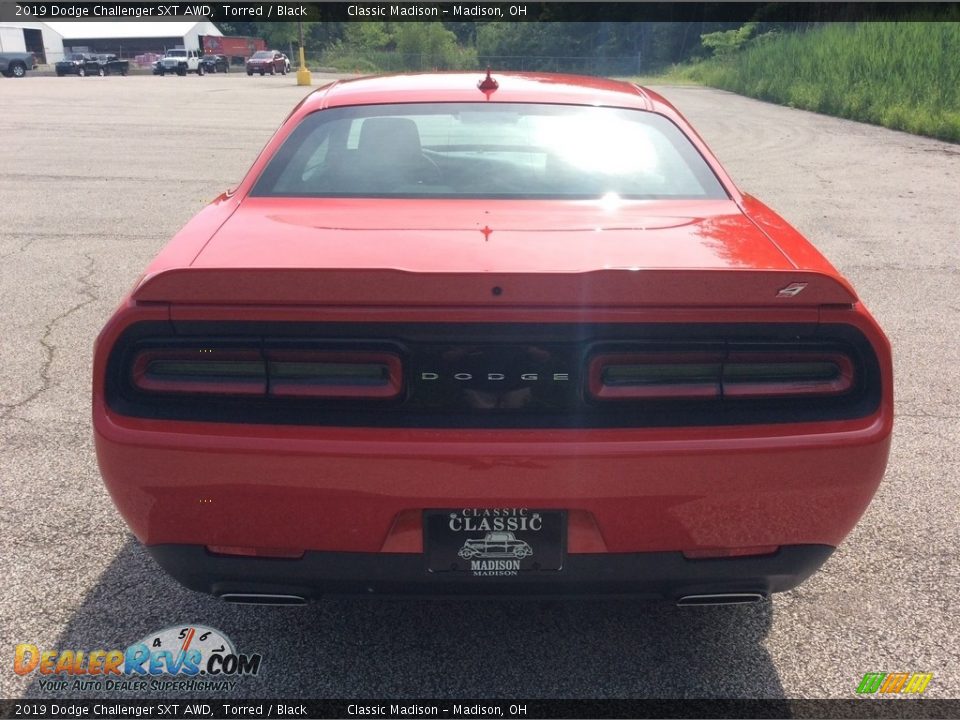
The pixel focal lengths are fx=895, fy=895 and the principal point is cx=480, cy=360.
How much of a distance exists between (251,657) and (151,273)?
114 cm

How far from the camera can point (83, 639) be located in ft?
8.51

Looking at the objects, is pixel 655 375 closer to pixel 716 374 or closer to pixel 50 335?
pixel 716 374

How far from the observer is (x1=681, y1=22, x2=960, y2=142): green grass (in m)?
19.1

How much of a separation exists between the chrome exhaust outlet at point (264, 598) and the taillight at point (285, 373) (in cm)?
51

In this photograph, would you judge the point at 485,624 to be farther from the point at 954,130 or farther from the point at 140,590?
the point at 954,130

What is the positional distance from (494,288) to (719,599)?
3.17 feet

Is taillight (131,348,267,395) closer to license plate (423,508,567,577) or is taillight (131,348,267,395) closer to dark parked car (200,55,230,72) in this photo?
license plate (423,508,567,577)

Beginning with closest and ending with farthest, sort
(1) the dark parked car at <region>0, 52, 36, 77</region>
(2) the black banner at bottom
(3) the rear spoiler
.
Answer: (3) the rear spoiler → (2) the black banner at bottom → (1) the dark parked car at <region>0, 52, 36, 77</region>

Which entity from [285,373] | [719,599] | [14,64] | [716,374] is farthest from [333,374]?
[14,64]

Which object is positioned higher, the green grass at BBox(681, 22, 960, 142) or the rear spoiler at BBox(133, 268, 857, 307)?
the rear spoiler at BBox(133, 268, 857, 307)

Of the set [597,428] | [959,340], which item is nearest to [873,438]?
[597,428]

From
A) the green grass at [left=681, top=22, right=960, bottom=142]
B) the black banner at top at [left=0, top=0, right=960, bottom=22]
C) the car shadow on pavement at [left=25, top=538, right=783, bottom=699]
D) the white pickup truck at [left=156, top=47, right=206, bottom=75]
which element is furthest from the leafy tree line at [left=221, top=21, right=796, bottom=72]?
the car shadow on pavement at [left=25, top=538, right=783, bottom=699]

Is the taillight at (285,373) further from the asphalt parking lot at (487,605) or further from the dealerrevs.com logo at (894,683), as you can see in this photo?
the dealerrevs.com logo at (894,683)

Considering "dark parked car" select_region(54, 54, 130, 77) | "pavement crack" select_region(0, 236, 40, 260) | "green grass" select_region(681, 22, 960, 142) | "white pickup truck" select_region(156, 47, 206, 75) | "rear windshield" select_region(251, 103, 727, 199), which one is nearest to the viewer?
"rear windshield" select_region(251, 103, 727, 199)
